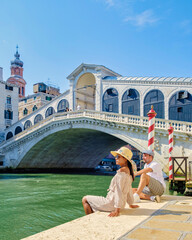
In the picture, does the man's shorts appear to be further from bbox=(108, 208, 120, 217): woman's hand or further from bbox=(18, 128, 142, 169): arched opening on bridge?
bbox=(18, 128, 142, 169): arched opening on bridge

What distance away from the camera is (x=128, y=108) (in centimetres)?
2025

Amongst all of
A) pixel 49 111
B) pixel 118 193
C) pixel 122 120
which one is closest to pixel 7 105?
pixel 49 111

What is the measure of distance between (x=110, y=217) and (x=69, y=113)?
1826cm

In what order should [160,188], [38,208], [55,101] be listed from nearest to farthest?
1. [160,188]
2. [38,208]
3. [55,101]

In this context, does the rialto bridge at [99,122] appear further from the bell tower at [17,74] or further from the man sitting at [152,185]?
the bell tower at [17,74]

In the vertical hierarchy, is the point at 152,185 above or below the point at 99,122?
below

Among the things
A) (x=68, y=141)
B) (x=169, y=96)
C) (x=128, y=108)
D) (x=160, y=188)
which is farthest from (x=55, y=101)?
(x=160, y=188)

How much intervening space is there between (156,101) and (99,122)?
14.5 ft

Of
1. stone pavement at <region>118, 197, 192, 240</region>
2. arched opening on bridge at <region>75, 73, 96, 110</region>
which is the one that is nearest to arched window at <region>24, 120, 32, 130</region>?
arched opening on bridge at <region>75, 73, 96, 110</region>

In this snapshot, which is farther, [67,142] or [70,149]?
[70,149]

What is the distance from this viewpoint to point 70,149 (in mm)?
27812

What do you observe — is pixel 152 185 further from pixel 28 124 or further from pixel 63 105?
pixel 28 124

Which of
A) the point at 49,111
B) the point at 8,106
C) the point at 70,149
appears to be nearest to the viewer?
the point at 70,149

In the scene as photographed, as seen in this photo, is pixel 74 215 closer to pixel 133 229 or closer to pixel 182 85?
pixel 133 229
